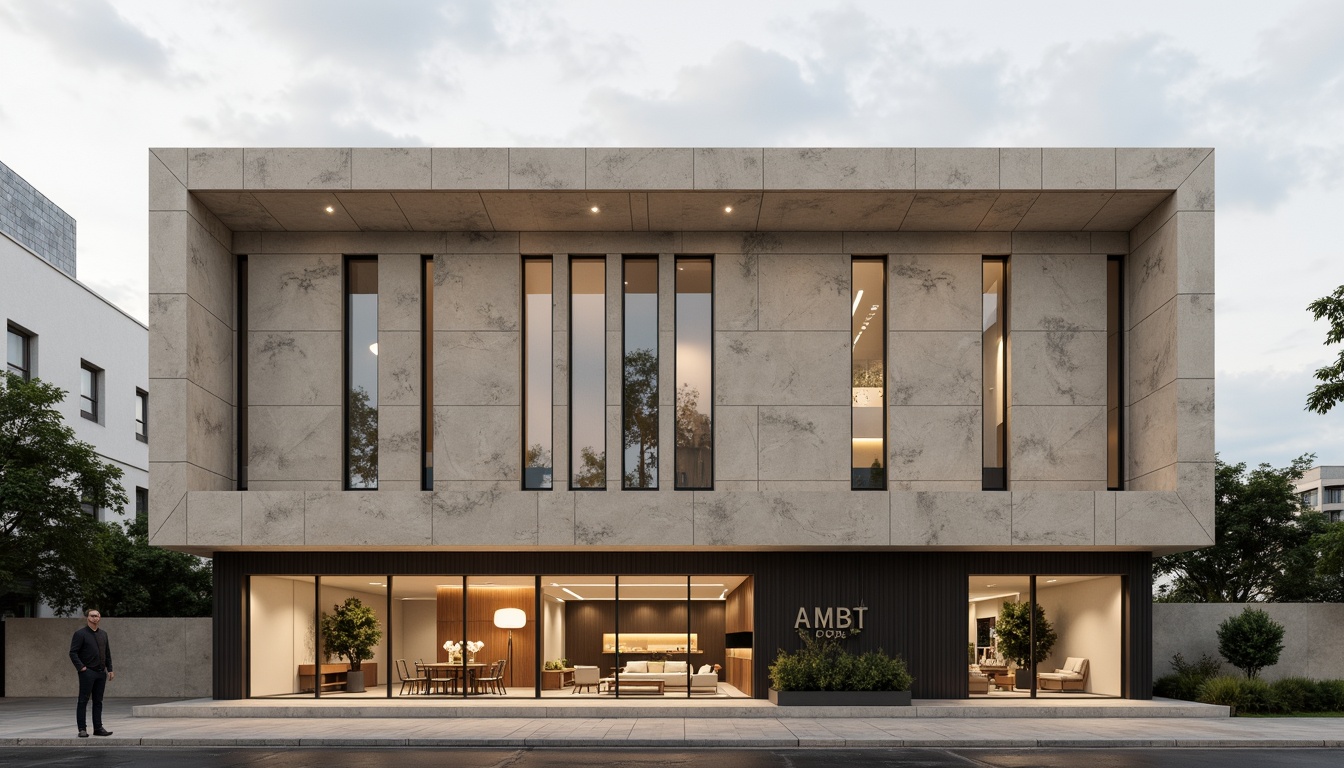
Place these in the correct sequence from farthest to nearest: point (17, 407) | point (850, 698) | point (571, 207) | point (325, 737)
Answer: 1. point (17, 407)
2. point (571, 207)
3. point (850, 698)
4. point (325, 737)

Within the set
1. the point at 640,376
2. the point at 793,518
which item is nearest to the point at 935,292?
the point at 793,518

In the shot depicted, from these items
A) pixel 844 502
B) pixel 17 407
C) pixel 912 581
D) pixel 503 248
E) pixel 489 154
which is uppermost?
pixel 489 154

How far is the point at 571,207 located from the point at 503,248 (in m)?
2.11

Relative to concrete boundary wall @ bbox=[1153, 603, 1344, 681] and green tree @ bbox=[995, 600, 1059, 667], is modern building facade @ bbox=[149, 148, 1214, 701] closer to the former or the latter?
green tree @ bbox=[995, 600, 1059, 667]

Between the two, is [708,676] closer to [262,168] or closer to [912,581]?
[912,581]

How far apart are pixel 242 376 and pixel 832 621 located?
1359 centimetres

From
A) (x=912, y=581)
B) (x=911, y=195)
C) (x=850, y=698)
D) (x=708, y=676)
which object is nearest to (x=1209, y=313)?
(x=911, y=195)

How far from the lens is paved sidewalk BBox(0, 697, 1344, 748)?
16859 millimetres

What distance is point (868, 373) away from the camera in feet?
78.1

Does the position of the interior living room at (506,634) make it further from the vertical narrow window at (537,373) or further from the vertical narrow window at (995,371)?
the vertical narrow window at (995,371)

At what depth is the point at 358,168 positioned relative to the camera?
2198cm

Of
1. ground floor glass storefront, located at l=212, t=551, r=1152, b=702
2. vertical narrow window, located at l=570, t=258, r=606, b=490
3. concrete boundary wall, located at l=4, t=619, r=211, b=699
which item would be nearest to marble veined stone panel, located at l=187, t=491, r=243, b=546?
ground floor glass storefront, located at l=212, t=551, r=1152, b=702

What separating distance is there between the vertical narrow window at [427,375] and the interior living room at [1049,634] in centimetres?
1175

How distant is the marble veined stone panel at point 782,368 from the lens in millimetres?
23453
